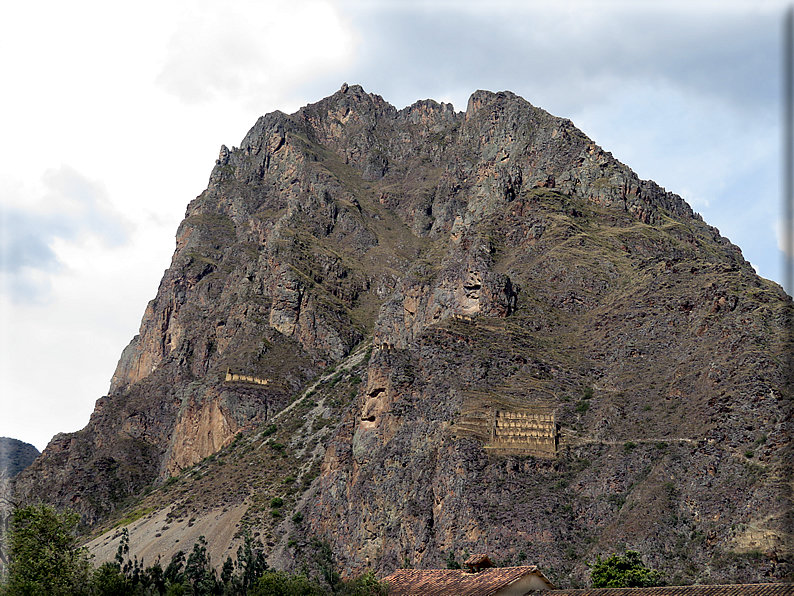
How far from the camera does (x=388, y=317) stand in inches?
7126

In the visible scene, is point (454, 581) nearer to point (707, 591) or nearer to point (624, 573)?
point (624, 573)

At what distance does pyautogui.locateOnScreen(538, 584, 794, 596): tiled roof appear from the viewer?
57094 mm

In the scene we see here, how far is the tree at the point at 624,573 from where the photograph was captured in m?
82.0

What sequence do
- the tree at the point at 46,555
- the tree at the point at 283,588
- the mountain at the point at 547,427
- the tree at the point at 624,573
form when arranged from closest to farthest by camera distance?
the tree at the point at 46,555 < the tree at the point at 283,588 < the tree at the point at 624,573 < the mountain at the point at 547,427

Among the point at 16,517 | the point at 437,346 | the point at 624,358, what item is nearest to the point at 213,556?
the point at 437,346

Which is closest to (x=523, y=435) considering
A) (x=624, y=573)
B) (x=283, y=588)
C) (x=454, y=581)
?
(x=624, y=573)

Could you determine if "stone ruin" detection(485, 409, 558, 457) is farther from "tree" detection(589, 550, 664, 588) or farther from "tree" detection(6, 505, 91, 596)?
"tree" detection(6, 505, 91, 596)

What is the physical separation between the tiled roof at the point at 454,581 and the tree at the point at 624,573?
44.3ft

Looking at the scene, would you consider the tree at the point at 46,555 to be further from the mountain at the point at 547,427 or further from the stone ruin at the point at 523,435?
the stone ruin at the point at 523,435

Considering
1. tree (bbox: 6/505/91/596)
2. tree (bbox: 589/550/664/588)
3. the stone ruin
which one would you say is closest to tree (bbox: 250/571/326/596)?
tree (bbox: 6/505/91/596)

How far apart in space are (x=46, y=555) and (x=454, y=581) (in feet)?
103

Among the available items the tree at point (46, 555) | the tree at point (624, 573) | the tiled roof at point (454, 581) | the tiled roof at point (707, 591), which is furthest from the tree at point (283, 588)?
the tree at point (624, 573)

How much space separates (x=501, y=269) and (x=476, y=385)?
35825 millimetres

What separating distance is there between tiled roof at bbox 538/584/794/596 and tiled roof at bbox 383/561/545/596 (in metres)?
3.11
